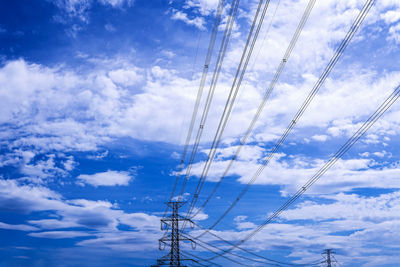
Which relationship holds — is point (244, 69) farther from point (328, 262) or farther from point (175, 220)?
point (328, 262)

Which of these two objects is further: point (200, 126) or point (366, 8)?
point (200, 126)

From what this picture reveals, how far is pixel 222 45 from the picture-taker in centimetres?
1873

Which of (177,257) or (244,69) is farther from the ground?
(244,69)

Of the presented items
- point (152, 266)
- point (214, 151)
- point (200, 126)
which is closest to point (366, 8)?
point (200, 126)

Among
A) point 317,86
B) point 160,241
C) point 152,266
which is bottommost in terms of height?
point 152,266

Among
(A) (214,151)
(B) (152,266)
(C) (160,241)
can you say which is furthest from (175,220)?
(A) (214,151)

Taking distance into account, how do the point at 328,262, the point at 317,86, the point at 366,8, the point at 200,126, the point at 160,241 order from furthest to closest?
the point at 328,262
the point at 160,241
the point at 200,126
the point at 317,86
the point at 366,8

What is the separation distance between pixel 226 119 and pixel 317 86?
5908mm

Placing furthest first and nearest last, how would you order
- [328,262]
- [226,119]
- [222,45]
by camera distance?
[328,262]
[226,119]
[222,45]

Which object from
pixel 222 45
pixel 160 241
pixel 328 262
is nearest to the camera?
pixel 222 45

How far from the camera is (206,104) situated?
2306cm

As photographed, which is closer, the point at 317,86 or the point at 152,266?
the point at 317,86

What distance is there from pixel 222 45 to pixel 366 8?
7.00 metres

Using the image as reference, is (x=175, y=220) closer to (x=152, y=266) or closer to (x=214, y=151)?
(x=152, y=266)
